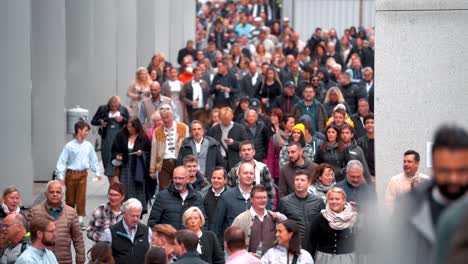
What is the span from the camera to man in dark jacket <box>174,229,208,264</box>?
9250mm

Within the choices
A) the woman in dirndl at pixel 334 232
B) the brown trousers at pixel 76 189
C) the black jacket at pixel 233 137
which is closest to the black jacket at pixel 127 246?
the woman in dirndl at pixel 334 232

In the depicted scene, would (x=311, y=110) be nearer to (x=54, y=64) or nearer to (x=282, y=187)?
(x=54, y=64)

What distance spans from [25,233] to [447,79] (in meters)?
5.25

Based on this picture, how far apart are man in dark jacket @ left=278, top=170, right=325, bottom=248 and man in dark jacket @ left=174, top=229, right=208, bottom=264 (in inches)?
111

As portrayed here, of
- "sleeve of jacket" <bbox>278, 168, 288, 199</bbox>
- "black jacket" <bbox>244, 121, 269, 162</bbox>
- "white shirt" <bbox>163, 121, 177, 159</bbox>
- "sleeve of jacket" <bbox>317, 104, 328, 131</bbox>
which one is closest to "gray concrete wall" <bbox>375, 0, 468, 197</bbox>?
"sleeve of jacket" <bbox>278, 168, 288, 199</bbox>

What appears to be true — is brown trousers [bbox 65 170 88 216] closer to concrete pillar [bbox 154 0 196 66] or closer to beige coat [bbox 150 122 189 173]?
beige coat [bbox 150 122 189 173]

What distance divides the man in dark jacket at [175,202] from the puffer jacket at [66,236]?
93 centimetres

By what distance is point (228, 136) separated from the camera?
57.5 feet

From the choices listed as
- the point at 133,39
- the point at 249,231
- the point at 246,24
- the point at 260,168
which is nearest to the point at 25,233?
the point at 249,231

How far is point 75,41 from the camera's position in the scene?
81.7 ft

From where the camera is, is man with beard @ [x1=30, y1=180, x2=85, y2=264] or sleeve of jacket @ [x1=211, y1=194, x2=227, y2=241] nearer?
man with beard @ [x1=30, y1=180, x2=85, y2=264]

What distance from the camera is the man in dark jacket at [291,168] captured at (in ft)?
46.3

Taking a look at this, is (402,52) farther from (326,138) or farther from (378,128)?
(326,138)

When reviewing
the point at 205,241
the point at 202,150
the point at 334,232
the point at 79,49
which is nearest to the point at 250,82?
the point at 79,49
